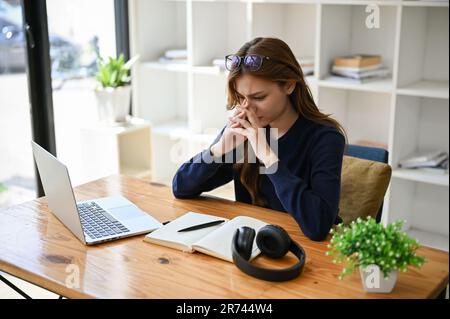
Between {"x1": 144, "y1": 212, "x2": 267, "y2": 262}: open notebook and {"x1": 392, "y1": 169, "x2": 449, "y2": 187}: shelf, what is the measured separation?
1463mm

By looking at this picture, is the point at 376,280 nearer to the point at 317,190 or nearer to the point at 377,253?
the point at 377,253

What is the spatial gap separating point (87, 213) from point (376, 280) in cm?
90

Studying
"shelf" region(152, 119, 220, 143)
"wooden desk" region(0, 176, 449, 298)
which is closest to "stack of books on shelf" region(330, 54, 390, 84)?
"shelf" region(152, 119, 220, 143)

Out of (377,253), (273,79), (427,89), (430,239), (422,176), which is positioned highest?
(273,79)

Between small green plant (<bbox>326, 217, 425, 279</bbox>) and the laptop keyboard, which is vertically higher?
small green plant (<bbox>326, 217, 425, 279</bbox>)

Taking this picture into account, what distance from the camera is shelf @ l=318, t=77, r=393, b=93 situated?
298 centimetres

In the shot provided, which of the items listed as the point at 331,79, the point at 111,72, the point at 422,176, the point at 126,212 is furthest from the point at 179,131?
the point at 126,212

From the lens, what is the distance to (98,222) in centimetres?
178

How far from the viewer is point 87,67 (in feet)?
12.0

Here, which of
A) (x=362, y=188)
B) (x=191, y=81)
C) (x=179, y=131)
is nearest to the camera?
(x=362, y=188)

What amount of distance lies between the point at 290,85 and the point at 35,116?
185cm

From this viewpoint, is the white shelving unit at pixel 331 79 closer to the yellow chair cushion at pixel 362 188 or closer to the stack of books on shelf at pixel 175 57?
the stack of books on shelf at pixel 175 57

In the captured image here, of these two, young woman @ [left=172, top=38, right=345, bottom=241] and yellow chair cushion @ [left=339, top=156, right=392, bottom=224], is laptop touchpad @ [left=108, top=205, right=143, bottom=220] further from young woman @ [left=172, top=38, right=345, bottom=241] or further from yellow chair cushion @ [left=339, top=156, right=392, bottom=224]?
yellow chair cushion @ [left=339, top=156, right=392, bottom=224]

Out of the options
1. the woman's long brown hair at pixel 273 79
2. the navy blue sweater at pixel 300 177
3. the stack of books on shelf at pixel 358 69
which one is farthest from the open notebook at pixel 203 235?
the stack of books on shelf at pixel 358 69
